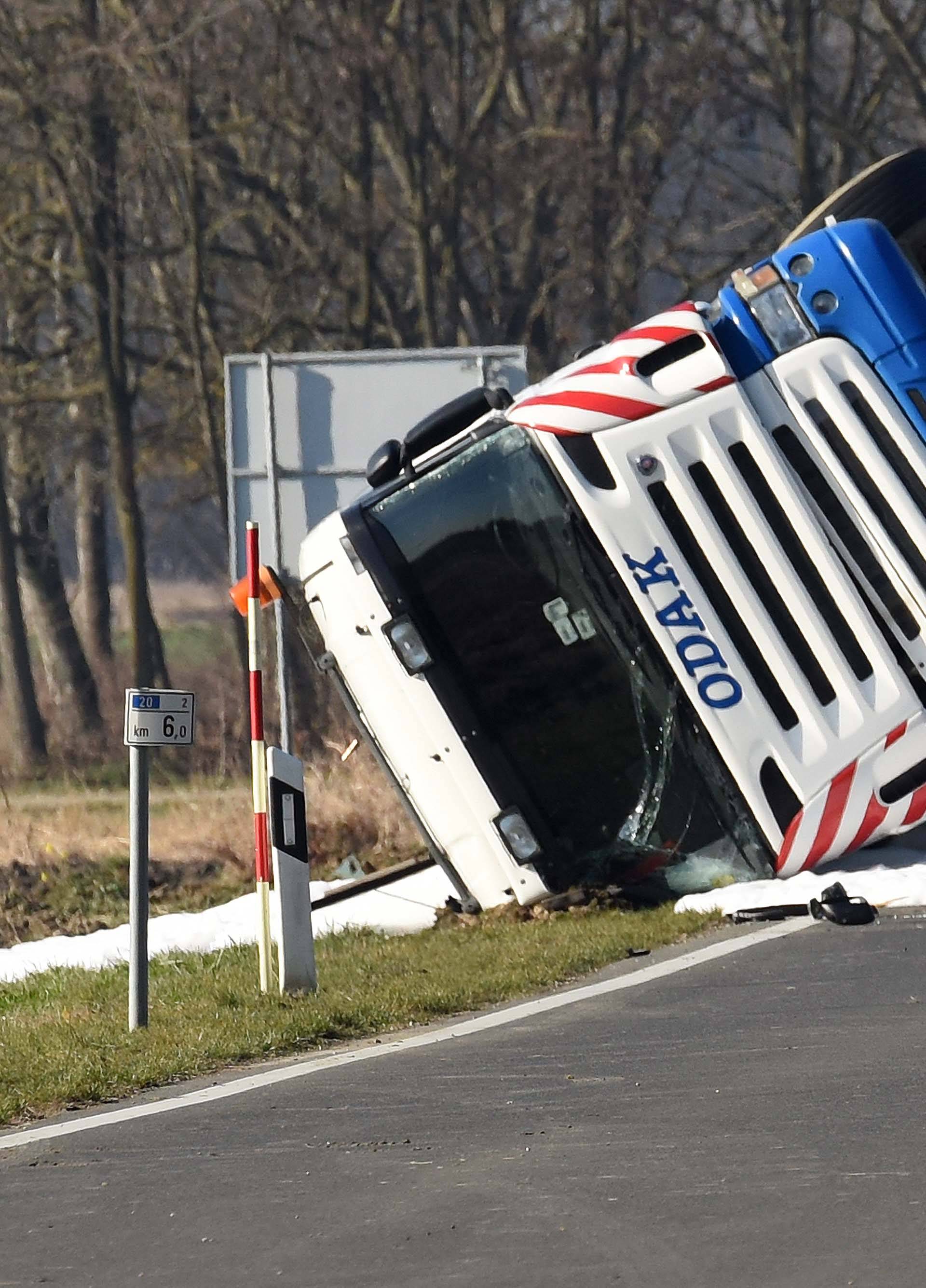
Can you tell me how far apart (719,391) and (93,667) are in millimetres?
22686

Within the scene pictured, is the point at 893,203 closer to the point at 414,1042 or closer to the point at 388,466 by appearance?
the point at 388,466

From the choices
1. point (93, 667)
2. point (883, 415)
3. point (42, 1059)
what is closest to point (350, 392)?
point (883, 415)

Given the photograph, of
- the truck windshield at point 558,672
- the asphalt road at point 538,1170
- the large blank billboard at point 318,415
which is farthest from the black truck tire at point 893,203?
the large blank billboard at point 318,415

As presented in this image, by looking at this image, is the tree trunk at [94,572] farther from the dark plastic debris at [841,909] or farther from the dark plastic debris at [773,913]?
the dark plastic debris at [841,909]

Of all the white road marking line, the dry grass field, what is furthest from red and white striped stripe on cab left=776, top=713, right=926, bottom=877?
the dry grass field

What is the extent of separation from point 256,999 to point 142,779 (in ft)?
3.06

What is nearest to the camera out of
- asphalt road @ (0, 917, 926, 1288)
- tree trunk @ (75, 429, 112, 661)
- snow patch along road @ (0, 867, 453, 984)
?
asphalt road @ (0, 917, 926, 1288)

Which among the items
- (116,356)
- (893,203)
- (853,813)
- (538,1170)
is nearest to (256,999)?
(853,813)

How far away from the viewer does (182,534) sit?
4928cm

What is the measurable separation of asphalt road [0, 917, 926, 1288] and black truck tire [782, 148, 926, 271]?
429 centimetres

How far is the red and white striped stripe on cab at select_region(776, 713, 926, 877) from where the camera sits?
918cm

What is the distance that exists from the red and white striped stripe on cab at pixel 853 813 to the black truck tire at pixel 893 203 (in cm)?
233

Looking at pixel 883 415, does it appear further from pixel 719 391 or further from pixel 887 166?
pixel 887 166

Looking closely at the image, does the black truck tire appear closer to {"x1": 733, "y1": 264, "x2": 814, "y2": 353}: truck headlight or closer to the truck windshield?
{"x1": 733, "y1": 264, "x2": 814, "y2": 353}: truck headlight
